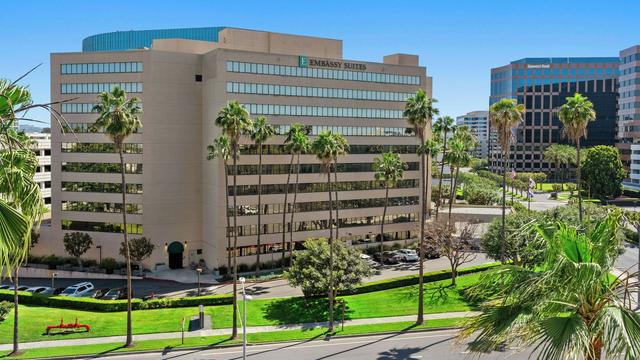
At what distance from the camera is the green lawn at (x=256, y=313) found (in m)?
50.7

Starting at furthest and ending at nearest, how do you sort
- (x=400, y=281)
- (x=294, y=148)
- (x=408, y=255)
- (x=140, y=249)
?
(x=408, y=255), (x=140, y=249), (x=294, y=148), (x=400, y=281)

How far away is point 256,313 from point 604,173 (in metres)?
100

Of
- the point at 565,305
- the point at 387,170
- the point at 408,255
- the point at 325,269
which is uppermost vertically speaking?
the point at 387,170

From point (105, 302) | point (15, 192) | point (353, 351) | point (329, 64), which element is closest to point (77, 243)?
point (105, 302)

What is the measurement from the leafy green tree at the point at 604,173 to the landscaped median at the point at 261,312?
7731 cm

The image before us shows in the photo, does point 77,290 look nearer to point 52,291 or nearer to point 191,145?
point 52,291

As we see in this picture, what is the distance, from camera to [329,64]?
283 ft

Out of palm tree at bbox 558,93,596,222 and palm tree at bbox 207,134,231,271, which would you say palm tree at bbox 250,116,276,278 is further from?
palm tree at bbox 558,93,596,222

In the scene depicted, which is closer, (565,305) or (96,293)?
(565,305)

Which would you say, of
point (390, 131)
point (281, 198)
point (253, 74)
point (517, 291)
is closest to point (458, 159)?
point (390, 131)

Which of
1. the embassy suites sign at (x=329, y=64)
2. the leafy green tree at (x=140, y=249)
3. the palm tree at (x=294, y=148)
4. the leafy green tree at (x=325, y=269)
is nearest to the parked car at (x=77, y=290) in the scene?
the leafy green tree at (x=140, y=249)

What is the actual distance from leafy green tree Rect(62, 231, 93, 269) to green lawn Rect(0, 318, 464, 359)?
35.0m

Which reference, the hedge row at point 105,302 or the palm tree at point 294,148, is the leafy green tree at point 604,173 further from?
the hedge row at point 105,302

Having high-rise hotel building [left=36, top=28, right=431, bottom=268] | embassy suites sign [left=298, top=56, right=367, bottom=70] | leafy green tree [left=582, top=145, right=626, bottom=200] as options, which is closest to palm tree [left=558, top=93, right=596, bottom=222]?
high-rise hotel building [left=36, top=28, right=431, bottom=268]
